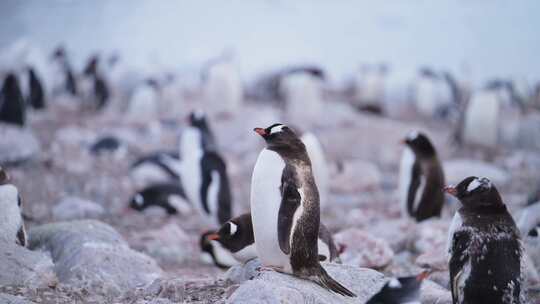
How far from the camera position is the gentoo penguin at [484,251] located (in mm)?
3350

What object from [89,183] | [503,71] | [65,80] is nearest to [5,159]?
[89,183]

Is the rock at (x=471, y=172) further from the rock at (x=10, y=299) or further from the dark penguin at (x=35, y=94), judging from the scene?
the dark penguin at (x=35, y=94)

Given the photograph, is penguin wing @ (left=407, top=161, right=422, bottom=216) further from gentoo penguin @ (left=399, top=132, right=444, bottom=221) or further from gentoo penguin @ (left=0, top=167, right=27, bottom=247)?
gentoo penguin @ (left=0, top=167, right=27, bottom=247)

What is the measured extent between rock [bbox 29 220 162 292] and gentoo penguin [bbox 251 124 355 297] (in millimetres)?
1021

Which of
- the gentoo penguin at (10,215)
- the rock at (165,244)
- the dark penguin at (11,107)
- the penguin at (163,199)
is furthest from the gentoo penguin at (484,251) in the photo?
the dark penguin at (11,107)

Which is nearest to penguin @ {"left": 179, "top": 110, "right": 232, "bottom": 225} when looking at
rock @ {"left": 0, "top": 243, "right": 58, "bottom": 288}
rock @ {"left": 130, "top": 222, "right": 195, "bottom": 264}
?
rock @ {"left": 130, "top": 222, "right": 195, "bottom": 264}

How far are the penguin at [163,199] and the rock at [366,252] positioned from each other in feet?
10.3

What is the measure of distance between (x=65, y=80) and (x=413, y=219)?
11.2m

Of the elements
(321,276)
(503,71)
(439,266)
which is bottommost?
(503,71)

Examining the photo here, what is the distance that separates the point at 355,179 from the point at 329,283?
628 centimetres

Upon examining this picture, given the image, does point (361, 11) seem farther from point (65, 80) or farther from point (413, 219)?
point (413, 219)

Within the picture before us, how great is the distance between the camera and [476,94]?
1283 centimetres

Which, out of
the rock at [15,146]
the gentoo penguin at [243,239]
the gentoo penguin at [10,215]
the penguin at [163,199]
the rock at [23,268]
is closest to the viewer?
the rock at [23,268]

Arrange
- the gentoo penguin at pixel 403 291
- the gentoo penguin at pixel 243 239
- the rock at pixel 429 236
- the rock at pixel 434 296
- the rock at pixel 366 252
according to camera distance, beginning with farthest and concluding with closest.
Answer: the rock at pixel 429 236
the rock at pixel 366 252
the gentoo penguin at pixel 243 239
the rock at pixel 434 296
the gentoo penguin at pixel 403 291
